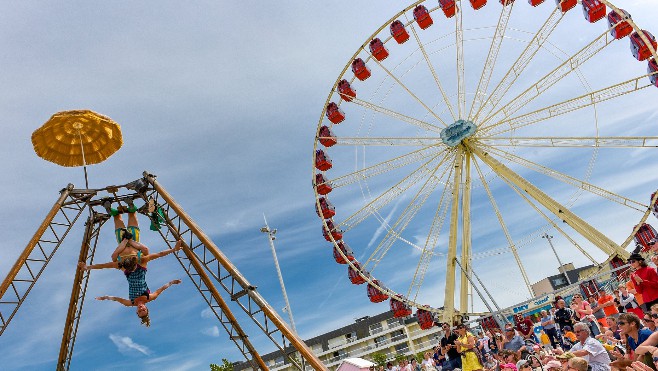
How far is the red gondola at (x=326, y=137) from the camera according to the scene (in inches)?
903

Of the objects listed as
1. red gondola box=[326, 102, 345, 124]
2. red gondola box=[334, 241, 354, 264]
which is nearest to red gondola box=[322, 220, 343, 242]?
red gondola box=[334, 241, 354, 264]

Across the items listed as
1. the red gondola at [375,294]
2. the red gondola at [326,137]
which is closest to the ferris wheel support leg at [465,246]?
the red gondola at [375,294]

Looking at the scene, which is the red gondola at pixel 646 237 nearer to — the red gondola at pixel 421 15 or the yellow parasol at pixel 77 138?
the red gondola at pixel 421 15

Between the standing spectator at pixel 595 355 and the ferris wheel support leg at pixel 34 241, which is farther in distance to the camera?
the ferris wheel support leg at pixel 34 241

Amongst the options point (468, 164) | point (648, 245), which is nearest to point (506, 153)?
point (468, 164)

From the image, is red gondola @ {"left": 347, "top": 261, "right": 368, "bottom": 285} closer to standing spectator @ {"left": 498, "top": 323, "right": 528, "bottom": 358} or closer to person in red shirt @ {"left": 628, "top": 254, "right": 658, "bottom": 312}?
standing spectator @ {"left": 498, "top": 323, "right": 528, "bottom": 358}

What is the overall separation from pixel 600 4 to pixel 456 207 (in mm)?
9219

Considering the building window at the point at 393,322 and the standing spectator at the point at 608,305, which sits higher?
the building window at the point at 393,322

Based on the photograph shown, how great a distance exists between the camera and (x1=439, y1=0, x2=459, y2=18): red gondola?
70.2ft

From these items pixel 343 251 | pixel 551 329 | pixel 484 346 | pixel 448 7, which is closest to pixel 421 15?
pixel 448 7

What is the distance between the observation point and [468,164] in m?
21.0

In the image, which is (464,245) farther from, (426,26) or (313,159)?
(426,26)

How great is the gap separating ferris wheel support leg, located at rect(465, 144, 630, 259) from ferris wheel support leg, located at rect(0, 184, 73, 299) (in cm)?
1539

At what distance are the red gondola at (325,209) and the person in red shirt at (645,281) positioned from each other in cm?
1448
